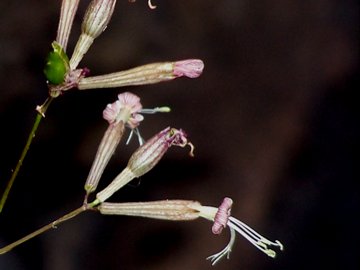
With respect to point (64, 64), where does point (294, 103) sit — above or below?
above

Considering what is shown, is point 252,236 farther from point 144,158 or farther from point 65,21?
point 65,21

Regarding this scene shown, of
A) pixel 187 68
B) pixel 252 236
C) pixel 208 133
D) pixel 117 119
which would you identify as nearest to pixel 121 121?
pixel 117 119

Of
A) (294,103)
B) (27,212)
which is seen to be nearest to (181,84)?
(294,103)

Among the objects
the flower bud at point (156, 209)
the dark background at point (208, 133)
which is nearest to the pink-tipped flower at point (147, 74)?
the flower bud at point (156, 209)

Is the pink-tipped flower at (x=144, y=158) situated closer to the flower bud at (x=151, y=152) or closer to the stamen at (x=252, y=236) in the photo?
the flower bud at (x=151, y=152)

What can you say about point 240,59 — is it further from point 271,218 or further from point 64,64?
point 64,64

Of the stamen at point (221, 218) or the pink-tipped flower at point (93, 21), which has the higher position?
the pink-tipped flower at point (93, 21)
